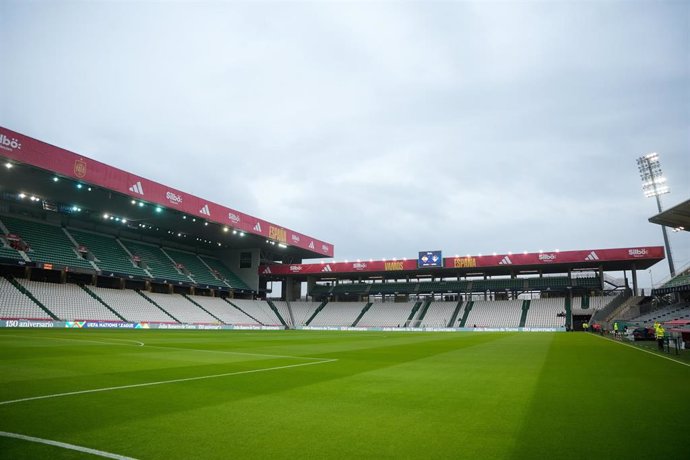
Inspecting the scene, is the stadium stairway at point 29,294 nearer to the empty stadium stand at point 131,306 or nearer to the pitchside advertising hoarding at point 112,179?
the empty stadium stand at point 131,306

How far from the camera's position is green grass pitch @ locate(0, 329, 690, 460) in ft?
13.8

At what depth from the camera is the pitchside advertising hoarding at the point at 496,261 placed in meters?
50.2

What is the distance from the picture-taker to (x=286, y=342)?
2344 centimetres

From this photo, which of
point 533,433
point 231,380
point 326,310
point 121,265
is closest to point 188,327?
point 121,265

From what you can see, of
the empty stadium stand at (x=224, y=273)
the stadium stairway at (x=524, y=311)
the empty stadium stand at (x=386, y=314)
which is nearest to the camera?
the stadium stairway at (x=524, y=311)

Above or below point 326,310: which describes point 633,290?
above

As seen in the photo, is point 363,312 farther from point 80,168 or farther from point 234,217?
point 80,168

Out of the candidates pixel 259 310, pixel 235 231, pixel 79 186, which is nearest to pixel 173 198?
pixel 79 186

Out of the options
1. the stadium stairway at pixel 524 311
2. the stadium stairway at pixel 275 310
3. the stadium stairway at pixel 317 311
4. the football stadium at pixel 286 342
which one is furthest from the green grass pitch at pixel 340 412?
the stadium stairway at pixel 317 311

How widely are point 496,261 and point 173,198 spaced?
42.6 m

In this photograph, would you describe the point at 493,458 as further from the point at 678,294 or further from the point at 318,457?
the point at 678,294

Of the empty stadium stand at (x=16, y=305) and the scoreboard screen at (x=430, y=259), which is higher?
the scoreboard screen at (x=430, y=259)

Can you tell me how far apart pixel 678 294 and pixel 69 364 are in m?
55.2

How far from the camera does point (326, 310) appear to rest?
2606 inches
